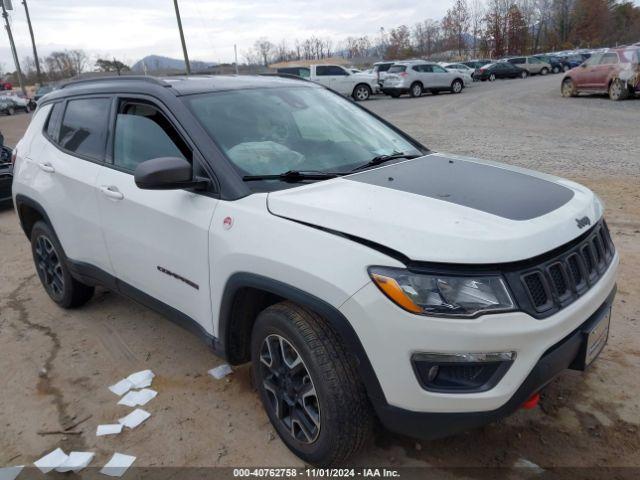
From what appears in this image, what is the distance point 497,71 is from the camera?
38.3 m

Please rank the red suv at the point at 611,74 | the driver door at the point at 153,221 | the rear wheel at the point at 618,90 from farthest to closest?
1. the rear wheel at the point at 618,90
2. the red suv at the point at 611,74
3. the driver door at the point at 153,221

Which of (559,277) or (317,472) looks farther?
(317,472)

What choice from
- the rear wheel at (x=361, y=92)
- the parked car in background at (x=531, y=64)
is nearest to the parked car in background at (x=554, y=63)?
the parked car in background at (x=531, y=64)

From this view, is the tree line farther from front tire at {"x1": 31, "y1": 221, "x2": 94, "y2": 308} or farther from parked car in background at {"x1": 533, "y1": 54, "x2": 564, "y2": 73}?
front tire at {"x1": 31, "y1": 221, "x2": 94, "y2": 308}

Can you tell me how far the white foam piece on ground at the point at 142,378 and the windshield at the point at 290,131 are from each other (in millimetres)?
1574

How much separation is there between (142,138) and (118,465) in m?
1.83

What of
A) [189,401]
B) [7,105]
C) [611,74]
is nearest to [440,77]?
[611,74]

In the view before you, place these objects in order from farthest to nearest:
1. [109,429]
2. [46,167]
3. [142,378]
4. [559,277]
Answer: [46,167]
[142,378]
[109,429]
[559,277]

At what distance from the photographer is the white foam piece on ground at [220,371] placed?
11.2 feet

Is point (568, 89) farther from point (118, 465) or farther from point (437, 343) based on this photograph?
point (118, 465)

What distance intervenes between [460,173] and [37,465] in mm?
2669

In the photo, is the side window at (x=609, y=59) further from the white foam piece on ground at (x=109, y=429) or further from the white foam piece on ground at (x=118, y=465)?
the white foam piece on ground at (x=118, y=465)

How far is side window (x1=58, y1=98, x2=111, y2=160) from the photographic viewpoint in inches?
141

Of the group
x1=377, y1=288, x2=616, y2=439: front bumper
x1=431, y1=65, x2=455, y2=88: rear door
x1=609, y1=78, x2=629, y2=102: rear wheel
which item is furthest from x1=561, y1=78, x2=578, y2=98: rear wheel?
x1=377, y1=288, x2=616, y2=439: front bumper
